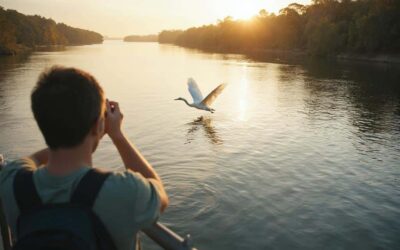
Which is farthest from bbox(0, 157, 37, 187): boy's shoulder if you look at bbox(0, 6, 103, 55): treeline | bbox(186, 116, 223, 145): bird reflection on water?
bbox(0, 6, 103, 55): treeline

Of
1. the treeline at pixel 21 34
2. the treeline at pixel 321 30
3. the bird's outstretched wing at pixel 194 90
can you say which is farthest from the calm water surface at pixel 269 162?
the treeline at pixel 21 34

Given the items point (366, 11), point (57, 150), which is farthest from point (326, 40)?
point (57, 150)

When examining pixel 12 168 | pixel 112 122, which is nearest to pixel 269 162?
pixel 112 122

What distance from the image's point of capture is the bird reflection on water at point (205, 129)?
58.9ft

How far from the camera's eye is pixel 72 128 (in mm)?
1836

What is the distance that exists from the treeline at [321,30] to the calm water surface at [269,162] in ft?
149

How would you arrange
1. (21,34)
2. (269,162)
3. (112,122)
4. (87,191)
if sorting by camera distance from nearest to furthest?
(87,191), (112,122), (269,162), (21,34)

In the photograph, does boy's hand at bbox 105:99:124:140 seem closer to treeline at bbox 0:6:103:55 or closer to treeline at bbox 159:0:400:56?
treeline at bbox 159:0:400:56

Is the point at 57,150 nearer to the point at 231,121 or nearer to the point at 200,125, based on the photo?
the point at 200,125

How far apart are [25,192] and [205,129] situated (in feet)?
60.3

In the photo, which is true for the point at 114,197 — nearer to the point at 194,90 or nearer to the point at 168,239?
the point at 168,239

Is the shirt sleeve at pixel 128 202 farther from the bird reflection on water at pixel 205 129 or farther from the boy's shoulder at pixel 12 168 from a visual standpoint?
the bird reflection on water at pixel 205 129

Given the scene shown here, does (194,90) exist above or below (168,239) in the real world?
below

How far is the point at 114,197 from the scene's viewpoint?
1.75m
